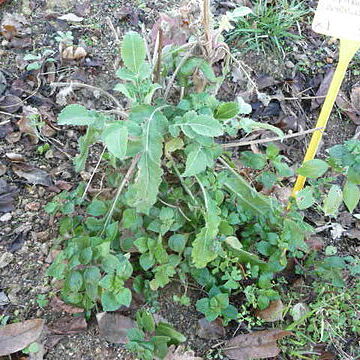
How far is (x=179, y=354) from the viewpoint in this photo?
1.65 m

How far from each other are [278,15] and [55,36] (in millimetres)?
1128

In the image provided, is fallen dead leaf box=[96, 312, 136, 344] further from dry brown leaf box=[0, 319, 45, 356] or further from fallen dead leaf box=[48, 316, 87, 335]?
dry brown leaf box=[0, 319, 45, 356]

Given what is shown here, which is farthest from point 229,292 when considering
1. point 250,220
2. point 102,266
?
point 102,266

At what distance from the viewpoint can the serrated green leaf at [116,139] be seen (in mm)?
1288

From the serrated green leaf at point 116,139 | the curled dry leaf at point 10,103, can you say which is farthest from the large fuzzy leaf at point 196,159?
the curled dry leaf at point 10,103

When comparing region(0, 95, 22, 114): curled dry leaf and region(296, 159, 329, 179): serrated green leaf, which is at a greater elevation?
region(296, 159, 329, 179): serrated green leaf

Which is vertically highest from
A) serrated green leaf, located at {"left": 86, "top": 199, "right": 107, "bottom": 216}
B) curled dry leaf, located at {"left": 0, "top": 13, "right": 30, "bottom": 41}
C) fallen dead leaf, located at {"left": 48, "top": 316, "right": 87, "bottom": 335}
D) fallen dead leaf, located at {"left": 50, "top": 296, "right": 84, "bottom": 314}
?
curled dry leaf, located at {"left": 0, "top": 13, "right": 30, "bottom": 41}

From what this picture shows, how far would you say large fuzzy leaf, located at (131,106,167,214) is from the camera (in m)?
1.41

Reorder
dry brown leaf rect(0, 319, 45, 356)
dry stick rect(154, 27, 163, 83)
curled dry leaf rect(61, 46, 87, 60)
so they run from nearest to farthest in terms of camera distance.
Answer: dry stick rect(154, 27, 163, 83) → dry brown leaf rect(0, 319, 45, 356) → curled dry leaf rect(61, 46, 87, 60)

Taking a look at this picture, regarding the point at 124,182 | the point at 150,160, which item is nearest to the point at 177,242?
the point at 124,182

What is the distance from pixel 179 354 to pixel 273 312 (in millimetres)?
359

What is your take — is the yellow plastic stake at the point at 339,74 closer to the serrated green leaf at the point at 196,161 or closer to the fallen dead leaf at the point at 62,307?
the serrated green leaf at the point at 196,161

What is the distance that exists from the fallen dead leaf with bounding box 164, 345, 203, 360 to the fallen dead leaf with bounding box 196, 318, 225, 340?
0.27 ft

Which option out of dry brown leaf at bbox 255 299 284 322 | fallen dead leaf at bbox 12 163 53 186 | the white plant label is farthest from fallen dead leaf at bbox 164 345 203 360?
the white plant label
